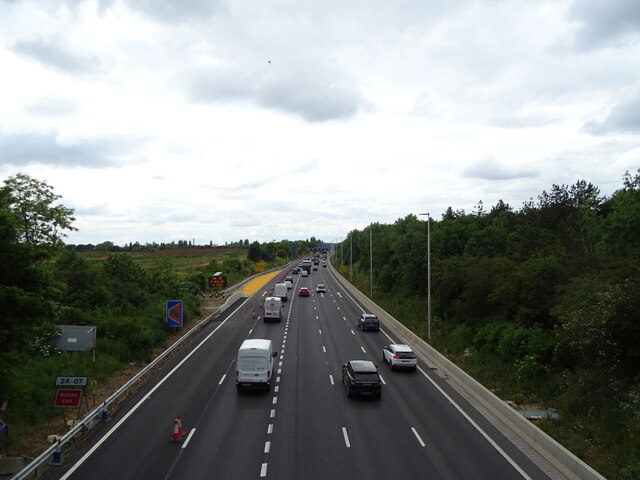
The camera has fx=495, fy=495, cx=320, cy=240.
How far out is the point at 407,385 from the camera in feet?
81.9

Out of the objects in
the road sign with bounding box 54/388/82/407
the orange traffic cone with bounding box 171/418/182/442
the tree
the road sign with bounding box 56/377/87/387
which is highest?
the tree

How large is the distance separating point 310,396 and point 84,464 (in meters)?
10.0

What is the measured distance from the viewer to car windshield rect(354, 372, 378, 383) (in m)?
21.8

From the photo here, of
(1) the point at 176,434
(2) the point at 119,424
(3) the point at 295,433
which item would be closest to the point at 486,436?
(3) the point at 295,433

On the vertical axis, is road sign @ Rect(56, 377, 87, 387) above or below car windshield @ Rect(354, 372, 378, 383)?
above

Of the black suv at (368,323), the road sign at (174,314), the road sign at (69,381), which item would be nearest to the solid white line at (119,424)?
the road sign at (69,381)

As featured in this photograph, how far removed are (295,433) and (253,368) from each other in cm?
549

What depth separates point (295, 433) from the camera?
17.4 m

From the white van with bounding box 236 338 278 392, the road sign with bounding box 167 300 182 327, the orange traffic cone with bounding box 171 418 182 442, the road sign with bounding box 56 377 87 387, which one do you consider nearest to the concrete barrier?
the white van with bounding box 236 338 278 392

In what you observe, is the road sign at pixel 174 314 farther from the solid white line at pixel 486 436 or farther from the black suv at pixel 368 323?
the solid white line at pixel 486 436

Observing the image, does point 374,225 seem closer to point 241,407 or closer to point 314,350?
point 314,350

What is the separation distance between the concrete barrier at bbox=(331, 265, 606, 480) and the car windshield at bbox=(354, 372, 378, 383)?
14.7 ft

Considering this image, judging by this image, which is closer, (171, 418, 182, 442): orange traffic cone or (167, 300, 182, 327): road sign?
(171, 418, 182, 442): orange traffic cone

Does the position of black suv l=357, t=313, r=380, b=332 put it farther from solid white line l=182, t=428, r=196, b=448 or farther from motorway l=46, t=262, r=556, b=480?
solid white line l=182, t=428, r=196, b=448
